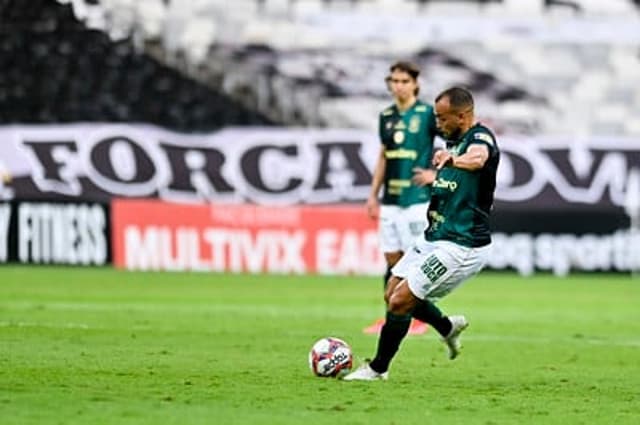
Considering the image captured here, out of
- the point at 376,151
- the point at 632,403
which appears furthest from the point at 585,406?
the point at 376,151

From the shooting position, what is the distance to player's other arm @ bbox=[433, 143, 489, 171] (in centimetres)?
1078

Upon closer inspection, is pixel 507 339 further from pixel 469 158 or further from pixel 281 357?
pixel 469 158

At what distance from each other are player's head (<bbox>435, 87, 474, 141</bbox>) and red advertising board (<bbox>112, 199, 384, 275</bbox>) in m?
14.9

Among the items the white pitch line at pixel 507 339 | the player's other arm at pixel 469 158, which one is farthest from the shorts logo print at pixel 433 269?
the white pitch line at pixel 507 339

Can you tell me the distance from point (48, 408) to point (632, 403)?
353 cm

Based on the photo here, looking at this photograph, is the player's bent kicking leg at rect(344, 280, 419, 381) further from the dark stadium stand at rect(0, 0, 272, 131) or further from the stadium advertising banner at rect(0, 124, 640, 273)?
the dark stadium stand at rect(0, 0, 272, 131)

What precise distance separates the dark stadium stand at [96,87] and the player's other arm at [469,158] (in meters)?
18.2

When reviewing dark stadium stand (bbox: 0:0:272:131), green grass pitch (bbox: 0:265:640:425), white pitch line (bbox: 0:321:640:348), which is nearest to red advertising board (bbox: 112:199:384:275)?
green grass pitch (bbox: 0:265:640:425)

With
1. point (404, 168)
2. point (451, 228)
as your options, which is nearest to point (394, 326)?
point (451, 228)

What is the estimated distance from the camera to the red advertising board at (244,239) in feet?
85.1

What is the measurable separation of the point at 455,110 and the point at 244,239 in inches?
603

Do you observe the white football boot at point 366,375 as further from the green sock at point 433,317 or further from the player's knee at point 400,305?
the green sock at point 433,317

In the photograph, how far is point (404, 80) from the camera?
1466cm

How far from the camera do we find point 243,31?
101ft
